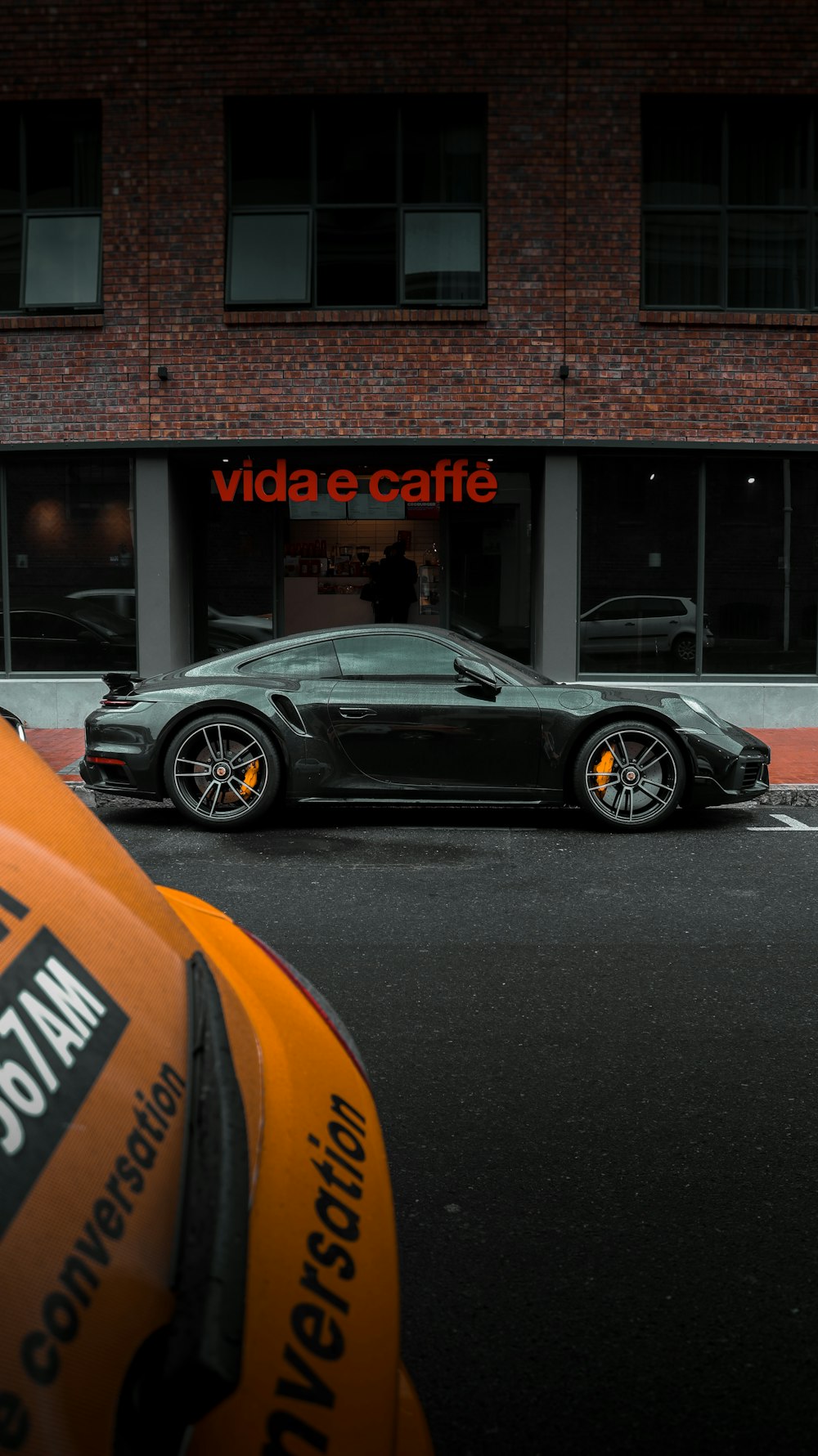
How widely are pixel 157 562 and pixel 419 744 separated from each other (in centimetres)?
683

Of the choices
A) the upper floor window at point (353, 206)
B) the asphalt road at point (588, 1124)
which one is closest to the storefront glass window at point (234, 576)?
the upper floor window at point (353, 206)

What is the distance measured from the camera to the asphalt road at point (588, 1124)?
2.37 meters

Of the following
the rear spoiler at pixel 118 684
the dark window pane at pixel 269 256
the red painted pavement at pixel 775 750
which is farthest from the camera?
the dark window pane at pixel 269 256

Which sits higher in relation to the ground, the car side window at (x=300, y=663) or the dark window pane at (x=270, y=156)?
the dark window pane at (x=270, y=156)

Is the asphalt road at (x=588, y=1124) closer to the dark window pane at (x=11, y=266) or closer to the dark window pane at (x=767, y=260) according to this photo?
the dark window pane at (x=767, y=260)

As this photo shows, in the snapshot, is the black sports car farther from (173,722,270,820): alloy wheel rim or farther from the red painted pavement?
the red painted pavement

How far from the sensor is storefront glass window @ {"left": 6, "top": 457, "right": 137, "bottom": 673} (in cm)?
1399

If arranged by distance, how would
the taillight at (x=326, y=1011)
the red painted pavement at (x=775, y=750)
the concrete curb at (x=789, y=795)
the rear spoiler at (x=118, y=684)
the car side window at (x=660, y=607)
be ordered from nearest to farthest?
the taillight at (x=326, y=1011) < the rear spoiler at (x=118, y=684) < the concrete curb at (x=789, y=795) < the red painted pavement at (x=775, y=750) < the car side window at (x=660, y=607)

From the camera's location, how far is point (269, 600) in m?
14.7

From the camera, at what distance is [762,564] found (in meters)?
13.9

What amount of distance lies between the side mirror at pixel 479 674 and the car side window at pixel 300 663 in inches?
32.3

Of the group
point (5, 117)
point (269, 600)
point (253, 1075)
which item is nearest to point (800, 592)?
point (269, 600)

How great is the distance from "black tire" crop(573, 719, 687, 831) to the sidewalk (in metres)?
1.64

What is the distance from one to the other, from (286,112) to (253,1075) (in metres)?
14.2
